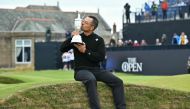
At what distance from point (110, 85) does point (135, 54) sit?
19111mm

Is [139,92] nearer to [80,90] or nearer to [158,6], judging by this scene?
[80,90]

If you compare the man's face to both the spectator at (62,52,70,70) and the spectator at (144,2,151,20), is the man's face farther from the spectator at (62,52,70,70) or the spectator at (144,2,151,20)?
the spectator at (144,2,151,20)

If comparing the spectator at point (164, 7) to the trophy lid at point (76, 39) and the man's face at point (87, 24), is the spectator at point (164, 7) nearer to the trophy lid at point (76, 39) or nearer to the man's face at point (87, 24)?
the man's face at point (87, 24)

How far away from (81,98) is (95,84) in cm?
49

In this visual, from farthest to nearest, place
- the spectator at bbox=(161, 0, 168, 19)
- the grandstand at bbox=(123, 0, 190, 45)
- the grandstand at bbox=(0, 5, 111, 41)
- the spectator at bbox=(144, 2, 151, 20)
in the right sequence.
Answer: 1. the grandstand at bbox=(0, 5, 111, 41)
2. the spectator at bbox=(144, 2, 151, 20)
3. the grandstand at bbox=(123, 0, 190, 45)
4. the spectator at bbox=(161, 0, 168, 19)

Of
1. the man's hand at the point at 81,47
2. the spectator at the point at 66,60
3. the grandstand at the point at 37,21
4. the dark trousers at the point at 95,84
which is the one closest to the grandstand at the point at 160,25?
the spectator at the point at 66,60

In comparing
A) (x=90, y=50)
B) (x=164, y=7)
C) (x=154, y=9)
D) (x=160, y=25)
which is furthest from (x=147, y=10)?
(x=90, y=50)

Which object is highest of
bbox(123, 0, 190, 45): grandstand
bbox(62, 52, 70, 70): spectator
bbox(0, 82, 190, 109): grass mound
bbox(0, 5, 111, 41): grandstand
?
bbox(0, 5, 111, 41): grandstand

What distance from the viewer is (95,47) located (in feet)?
29.7

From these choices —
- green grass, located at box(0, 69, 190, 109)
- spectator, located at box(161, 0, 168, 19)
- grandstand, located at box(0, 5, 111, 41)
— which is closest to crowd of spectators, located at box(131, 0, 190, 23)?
spectator, located at box(161, 0, 168, 19)

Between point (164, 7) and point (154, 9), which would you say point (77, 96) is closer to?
point (164, 7)

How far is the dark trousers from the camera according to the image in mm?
8854

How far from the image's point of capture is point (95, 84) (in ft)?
29.1

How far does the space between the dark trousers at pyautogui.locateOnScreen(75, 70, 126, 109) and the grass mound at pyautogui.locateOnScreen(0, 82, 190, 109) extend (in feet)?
0.76
